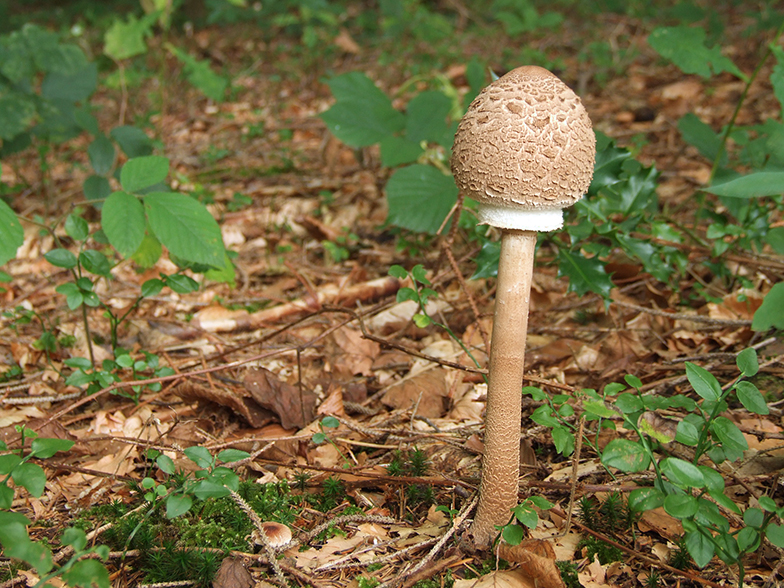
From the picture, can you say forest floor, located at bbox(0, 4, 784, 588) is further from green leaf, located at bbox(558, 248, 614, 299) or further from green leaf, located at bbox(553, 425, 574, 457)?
→ green leaf, located at bbox(558, 248, 614, 299)

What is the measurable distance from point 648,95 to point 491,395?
590 centimetres

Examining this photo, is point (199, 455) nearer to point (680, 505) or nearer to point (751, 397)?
point (680, 505)

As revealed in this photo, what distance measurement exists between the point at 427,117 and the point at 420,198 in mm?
712

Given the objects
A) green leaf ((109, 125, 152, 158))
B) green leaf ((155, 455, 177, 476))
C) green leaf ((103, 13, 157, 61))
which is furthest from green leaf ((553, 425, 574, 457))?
green leaf ((103, 13, 157, 61))

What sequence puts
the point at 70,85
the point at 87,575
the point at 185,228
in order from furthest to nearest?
1. the point at 70,85
2. the point at 185,228
3. the point at 87,575

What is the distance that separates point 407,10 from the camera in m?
9.07

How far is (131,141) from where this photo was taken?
3.84 m

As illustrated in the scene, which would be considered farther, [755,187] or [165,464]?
[165,464]

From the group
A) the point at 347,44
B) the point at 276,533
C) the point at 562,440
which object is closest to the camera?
the point at 562,440

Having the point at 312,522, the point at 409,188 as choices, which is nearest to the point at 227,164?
the point at 409,188

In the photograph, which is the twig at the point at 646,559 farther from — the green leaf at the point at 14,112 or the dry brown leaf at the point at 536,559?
the green leaf at the point at 14,112

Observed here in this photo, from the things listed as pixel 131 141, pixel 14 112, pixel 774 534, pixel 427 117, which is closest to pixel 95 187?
pixel 131 141

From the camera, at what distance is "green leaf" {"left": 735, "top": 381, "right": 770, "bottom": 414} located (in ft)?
5.93

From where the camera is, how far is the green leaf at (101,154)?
382cm
